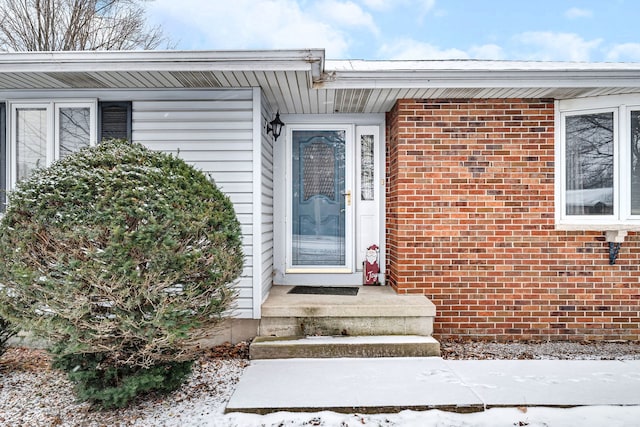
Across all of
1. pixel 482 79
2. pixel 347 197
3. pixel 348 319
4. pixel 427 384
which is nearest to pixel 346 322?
pixel 348 319

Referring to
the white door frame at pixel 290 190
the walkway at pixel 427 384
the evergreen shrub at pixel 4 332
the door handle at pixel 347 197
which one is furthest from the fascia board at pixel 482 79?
the evergreen shrub at pixel 4 332

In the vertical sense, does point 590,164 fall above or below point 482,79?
below

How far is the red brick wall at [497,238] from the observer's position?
4508mm

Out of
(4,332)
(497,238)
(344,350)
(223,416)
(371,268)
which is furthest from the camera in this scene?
(371,268)

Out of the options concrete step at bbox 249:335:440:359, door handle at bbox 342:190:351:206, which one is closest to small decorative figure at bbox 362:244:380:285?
door handle at bbox 342:190:351:206

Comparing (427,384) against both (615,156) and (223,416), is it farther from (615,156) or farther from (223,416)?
(615,156)

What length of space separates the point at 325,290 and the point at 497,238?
1928mm

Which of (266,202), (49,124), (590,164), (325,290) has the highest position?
(49,124)

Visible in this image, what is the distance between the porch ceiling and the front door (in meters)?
0.77

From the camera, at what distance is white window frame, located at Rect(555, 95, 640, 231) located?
430 centimetres

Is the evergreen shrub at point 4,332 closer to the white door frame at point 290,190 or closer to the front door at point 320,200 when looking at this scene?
the white door frame at point 290,190

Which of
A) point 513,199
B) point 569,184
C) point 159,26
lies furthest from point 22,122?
point 159,26

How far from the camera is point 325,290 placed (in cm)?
492

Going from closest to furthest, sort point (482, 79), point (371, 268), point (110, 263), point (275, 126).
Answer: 1. point (110, 263)
2. point (482, 79)
3. point (275, 126)
4. point (371, 268)
